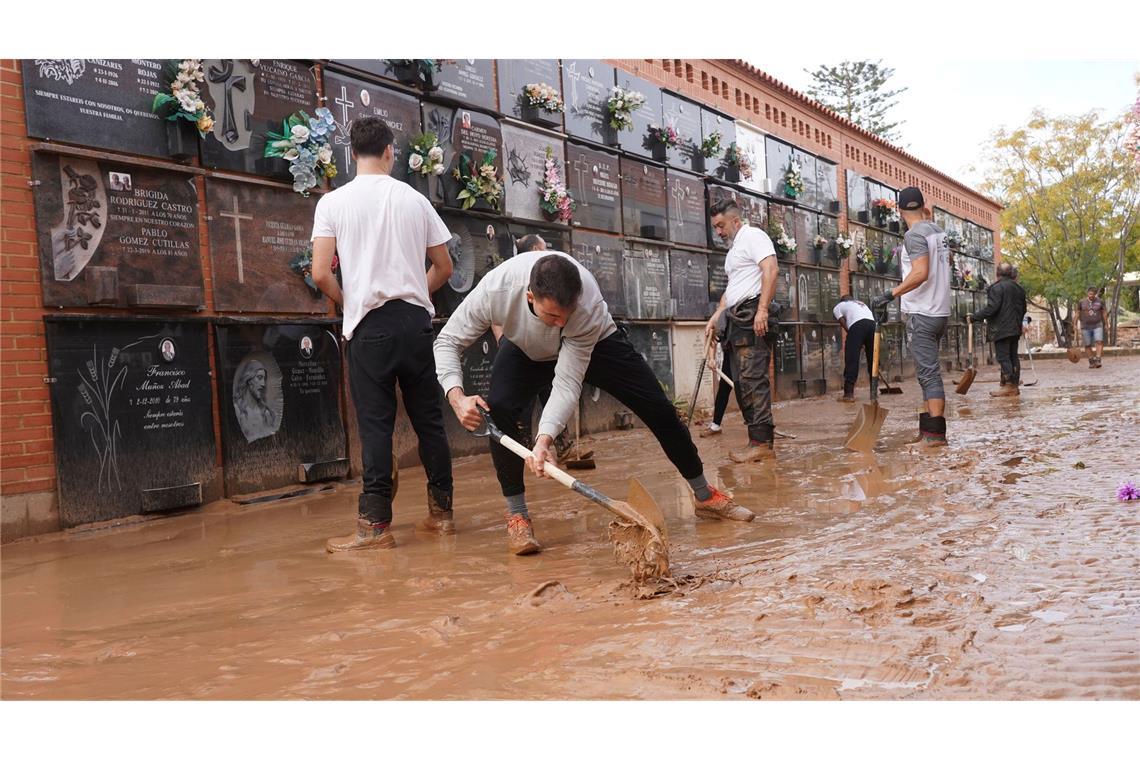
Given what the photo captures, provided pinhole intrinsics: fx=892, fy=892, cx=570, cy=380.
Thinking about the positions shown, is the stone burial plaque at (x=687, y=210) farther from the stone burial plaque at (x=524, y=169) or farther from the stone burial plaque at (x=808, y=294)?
the stone burial plaque at (x=808, y=294)

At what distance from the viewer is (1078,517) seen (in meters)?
3.76

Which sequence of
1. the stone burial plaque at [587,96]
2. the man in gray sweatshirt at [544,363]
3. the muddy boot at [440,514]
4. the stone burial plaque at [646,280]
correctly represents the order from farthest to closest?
1. the stone burial plaque at [646,280]
2. the stone burial plaque at [587,96]
3. the muddy boot at [440,514]
4. the man in gray sweatshirt at [544,363]

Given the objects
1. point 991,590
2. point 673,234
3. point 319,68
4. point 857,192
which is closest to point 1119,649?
point 991,590

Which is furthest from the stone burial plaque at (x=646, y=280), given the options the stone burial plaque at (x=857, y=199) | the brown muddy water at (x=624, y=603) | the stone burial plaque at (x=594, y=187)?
the stone burial plaque at (x=857, y=199)

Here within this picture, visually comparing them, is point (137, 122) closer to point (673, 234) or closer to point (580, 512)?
point (580, 512)

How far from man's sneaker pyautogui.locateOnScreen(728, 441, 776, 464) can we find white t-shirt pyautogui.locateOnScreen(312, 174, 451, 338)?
3.01 metres

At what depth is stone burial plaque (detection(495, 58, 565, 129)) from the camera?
9203 millimetres

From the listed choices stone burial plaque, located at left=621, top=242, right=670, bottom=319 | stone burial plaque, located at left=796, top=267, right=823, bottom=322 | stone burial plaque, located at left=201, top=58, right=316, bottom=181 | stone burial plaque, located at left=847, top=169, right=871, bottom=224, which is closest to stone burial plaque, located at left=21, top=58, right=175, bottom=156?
stone burial plaque, located at left=201, top=58, right=316, bottom=181

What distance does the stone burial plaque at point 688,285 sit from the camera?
39.2 feet

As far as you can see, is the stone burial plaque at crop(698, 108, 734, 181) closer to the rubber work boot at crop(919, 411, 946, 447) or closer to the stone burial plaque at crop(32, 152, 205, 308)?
the rubber work boot at crop(919, 411, 946, 447)

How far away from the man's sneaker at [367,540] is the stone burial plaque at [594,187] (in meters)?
6.58

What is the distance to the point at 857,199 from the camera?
19469 millimetres

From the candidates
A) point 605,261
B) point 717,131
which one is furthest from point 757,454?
point 717,131

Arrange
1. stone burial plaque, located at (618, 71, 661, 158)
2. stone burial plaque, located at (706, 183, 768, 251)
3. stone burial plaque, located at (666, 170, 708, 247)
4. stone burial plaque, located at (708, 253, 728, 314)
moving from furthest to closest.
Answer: stone burial plaque, located at (706, 183, 768, 251) → stone burial plaque, located at (708, 253, 728, 314) → stone burial plaque, located at (666, 170, 708, 247) → stone burial plaque, located at (618, 71, 661, 158)
